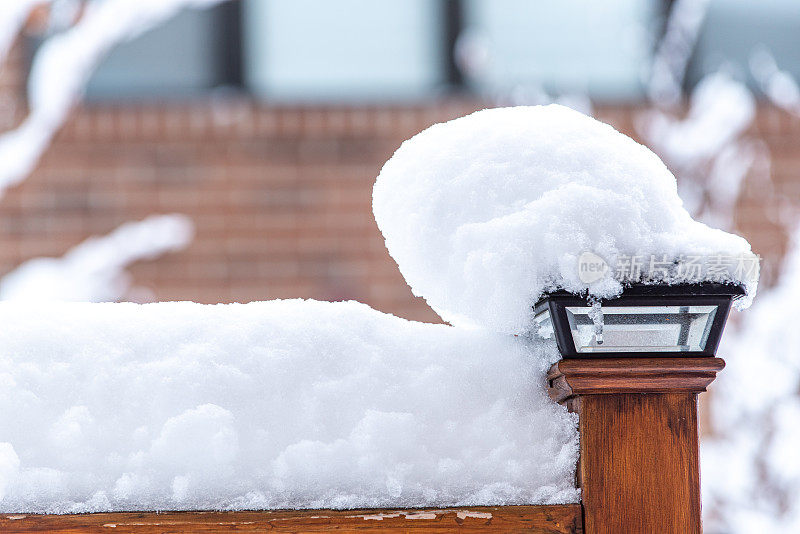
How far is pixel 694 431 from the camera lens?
3.47 ft

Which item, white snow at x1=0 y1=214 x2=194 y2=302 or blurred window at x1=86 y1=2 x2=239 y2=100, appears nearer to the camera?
white snow at x1=0 y1=214 x2=194 y2=302

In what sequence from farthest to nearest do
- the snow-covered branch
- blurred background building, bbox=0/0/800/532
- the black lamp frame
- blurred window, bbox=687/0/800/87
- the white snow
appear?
blurred window, bbox=687/0/800/87 → blurred background building, bbox=0/0/800/532 → the white snow → the snow-covered branch → the black lamp frame

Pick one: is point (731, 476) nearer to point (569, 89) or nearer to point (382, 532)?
point (569, 89)

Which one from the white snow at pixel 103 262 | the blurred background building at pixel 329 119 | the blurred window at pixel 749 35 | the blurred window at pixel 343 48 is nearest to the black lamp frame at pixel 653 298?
the white snow at pixel 103 262

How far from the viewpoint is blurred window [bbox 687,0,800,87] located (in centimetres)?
377

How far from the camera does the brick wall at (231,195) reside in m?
3.43

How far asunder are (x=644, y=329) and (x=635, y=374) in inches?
2.2

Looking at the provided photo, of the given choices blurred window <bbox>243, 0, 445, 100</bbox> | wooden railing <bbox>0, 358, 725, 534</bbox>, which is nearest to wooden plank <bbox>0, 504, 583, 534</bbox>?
wooden railing <bbox>0, 358, 725, 534</bbox>

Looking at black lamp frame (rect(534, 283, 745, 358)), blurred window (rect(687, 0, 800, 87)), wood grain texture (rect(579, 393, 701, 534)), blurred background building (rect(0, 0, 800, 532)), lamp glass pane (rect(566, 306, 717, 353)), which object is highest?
blurred window (rect(687, 0, 800, 87))

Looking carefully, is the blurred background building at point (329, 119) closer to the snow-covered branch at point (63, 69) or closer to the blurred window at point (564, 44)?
the blurred window at point (564, 44)

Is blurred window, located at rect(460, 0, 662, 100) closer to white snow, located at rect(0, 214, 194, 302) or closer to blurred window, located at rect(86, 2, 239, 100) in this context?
blurred window, located at rect(86, 2, 239, 100)

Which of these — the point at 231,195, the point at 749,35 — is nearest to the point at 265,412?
the point at 231,195

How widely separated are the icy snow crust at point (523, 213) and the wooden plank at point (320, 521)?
232mm

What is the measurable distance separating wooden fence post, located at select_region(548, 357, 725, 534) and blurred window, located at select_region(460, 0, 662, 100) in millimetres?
2758
